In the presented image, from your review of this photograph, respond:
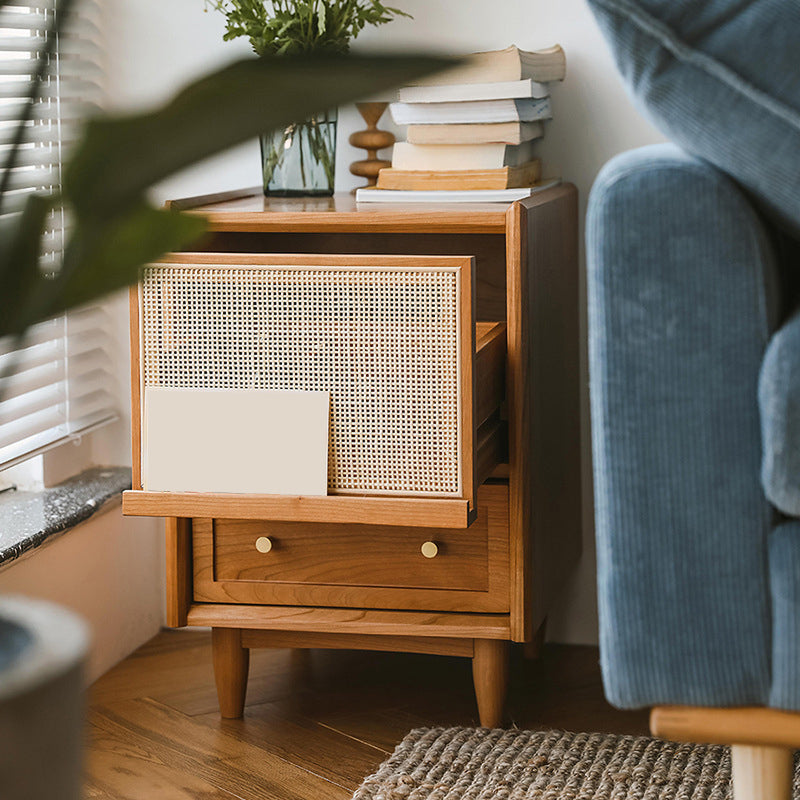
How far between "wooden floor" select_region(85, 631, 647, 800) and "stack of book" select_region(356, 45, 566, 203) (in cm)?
65

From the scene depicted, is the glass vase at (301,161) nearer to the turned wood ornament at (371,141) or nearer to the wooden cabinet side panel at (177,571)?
the turned wood ornament at (371,141)

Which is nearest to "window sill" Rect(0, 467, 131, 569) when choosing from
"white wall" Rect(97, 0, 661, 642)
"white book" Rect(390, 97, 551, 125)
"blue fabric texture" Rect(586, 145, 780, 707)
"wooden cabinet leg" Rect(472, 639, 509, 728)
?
"white wall" Rect(97, 0, 661, 642)

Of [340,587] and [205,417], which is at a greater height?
[205,417]

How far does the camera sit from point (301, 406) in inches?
47.7

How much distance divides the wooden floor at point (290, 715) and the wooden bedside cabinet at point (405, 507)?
0.28 ft

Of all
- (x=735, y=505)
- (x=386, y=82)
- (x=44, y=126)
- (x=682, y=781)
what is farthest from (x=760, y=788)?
(x=44, y=126)

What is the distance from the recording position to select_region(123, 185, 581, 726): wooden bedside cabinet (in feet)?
3.91

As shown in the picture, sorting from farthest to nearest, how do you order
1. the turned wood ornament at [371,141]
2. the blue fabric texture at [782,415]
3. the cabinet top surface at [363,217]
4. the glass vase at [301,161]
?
1. the turned wood ornament at [371,141]
2. the glass vase at [301,161]
3. the cabinet top surface at [363,217]
4. the blue fabric texture at [782,415]

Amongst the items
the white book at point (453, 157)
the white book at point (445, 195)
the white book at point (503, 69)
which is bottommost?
the white book at point (445, 195)

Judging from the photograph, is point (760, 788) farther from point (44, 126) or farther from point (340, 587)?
point (44, 126)

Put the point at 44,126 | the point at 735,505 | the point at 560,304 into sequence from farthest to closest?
the point at 44,126 → the point at 560,304 → the point at 735,505

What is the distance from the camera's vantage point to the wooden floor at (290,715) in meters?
1.27

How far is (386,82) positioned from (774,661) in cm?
61

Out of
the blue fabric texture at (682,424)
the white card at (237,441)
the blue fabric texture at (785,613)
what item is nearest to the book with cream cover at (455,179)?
the white card at (237,441)
